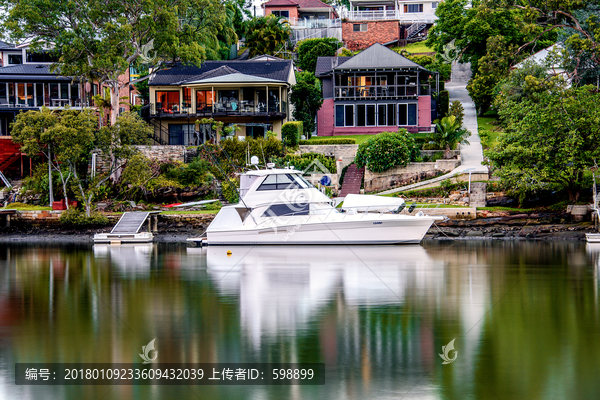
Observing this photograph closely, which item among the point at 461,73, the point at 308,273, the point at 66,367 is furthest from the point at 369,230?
the point at 461,73

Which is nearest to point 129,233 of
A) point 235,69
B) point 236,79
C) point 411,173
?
point 236,79

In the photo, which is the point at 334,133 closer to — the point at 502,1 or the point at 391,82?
the point at 391,82

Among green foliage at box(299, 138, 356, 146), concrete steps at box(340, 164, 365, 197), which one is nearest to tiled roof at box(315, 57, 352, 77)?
green foliage at box(299, 138, 356, 146)

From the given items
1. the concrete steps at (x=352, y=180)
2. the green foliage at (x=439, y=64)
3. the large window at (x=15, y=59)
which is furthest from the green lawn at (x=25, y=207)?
the green foliage at (x=439, y=64)

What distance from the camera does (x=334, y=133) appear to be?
46.9 meters

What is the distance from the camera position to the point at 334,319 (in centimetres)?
1451

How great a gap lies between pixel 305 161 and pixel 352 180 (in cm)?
317

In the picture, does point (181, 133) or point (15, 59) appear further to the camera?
point (15, 59)

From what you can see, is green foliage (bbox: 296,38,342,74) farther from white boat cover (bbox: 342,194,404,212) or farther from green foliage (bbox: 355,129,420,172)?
white boat cover (bbox: 342,194,404,212)

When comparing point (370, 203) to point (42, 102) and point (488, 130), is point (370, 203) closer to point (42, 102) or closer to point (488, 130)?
point (488, 130)

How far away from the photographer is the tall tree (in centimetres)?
3684

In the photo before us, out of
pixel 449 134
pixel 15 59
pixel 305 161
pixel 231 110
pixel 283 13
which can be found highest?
pixel 283 13

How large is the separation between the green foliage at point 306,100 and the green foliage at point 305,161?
796cm

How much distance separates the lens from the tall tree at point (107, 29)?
36844 millimetres
